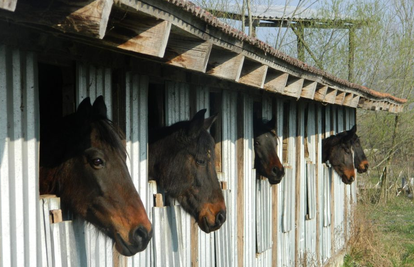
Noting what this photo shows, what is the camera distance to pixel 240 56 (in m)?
4.91

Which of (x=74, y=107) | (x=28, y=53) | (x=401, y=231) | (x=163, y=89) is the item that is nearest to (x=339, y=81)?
(x=163, y=89)

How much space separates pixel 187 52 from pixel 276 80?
249cm

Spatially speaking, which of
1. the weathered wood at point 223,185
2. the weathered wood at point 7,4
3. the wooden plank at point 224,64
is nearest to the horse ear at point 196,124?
the wooden plank at point 224,64

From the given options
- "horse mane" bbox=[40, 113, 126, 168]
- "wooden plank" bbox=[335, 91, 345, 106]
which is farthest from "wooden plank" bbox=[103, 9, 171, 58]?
"wooden plank" bbox=[335, 91, 345, 106]

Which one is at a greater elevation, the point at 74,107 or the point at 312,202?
the point at 74,107

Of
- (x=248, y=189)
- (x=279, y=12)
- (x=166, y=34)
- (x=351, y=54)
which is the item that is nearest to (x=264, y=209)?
(x=248, y=189)

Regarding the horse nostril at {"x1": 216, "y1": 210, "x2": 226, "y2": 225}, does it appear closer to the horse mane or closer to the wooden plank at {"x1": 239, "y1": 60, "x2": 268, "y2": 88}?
the wooden plank at {"x1": 239, "y1": 60, "x2": 268, "y2": 88}

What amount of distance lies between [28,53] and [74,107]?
800mm

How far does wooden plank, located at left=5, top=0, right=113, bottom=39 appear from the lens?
99.1 inches

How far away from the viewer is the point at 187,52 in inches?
160

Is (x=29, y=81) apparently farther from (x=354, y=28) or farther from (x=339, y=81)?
(x=354, y=28)

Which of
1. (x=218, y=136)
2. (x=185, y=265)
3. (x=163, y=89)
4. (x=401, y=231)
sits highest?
(x=163, y=89)

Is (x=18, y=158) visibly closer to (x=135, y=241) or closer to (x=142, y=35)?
(x=135, y=241)

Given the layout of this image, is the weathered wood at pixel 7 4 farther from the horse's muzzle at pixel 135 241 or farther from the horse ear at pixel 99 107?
the horse's muzzle at pixel 135 241
